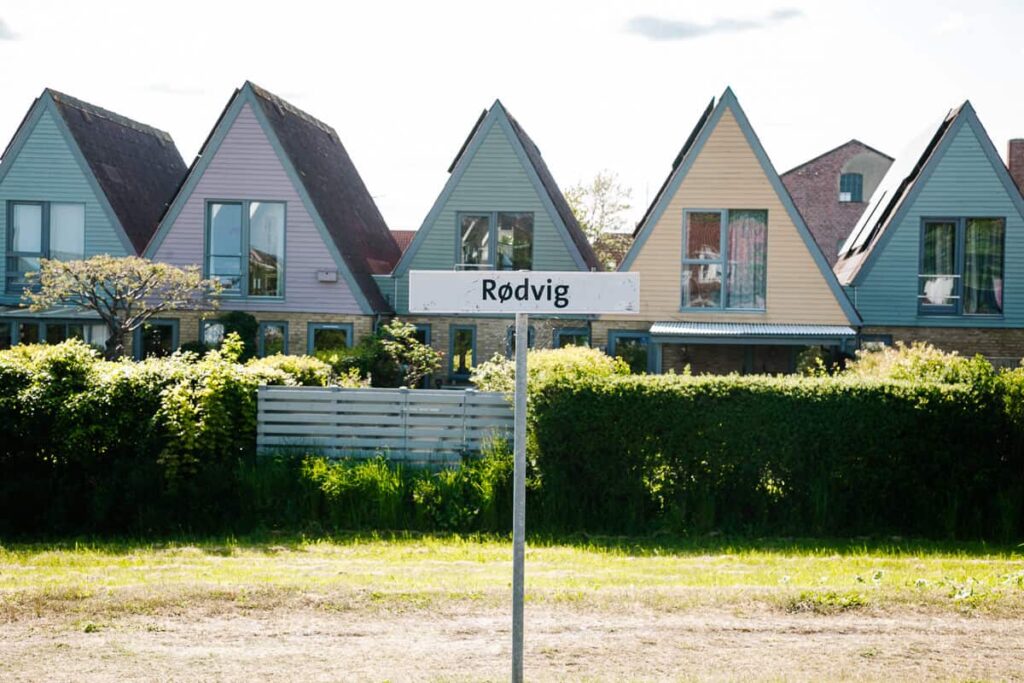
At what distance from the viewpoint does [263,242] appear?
86.5 ft

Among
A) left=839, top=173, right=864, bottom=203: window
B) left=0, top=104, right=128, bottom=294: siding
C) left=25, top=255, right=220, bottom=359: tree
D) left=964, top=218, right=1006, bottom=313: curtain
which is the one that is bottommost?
left=25, top=255, right=220, bottom=359: tree

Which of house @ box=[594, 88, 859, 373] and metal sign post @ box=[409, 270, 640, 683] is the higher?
house @ box=[594, 88, 859, 373]

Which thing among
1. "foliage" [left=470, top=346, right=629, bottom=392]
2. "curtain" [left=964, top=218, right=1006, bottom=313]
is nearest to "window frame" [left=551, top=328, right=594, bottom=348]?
"curtain" [left=964, top=218, right=1006, bottom=313]

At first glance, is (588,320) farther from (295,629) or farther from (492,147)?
(295,629)

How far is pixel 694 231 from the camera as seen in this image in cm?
2467

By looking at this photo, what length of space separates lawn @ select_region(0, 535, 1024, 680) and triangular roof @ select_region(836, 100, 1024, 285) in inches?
605

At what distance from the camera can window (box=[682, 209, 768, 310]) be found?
965 inches

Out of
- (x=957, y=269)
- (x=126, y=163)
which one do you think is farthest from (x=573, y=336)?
(x=126, y=163)

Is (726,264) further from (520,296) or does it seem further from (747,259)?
(520,296)

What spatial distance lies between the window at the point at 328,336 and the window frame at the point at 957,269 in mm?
13711

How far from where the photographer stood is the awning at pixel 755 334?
23375 mm

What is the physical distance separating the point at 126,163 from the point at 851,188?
1414 inches

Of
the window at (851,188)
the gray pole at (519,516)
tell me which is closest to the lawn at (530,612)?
the gray pole at (519,516)

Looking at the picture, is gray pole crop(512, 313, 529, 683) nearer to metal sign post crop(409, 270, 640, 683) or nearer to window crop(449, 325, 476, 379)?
metal sign post crop(409, 270, 640, 683)
